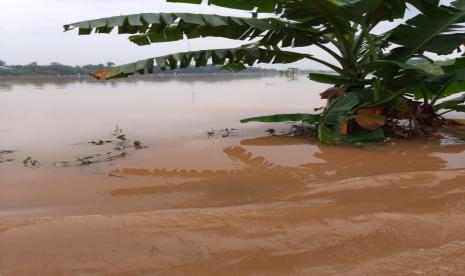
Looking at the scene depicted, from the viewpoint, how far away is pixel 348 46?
4.32m

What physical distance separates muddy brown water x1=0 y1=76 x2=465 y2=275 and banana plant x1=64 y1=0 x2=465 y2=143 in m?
0.38

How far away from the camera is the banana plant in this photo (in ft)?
11.9

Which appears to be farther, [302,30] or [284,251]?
[302,30]

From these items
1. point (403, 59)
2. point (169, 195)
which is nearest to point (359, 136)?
point (403, 59)

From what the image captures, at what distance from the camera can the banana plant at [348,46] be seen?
363cm

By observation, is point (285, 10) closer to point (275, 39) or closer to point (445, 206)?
point (275, 39)

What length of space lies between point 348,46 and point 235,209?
306 centimetres

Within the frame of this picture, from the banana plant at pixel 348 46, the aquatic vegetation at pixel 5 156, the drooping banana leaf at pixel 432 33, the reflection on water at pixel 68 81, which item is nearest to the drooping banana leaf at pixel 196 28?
the banana plant at pixel 348 46

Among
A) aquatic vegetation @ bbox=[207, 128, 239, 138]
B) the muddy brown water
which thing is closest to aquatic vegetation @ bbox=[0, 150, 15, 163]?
the muddy brown water

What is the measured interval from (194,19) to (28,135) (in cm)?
207

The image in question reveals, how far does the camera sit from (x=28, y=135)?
4.10 meters

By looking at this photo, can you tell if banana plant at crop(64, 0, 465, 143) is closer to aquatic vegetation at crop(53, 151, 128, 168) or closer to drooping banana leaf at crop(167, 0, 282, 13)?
drooping banana leaf at crop(167, 0, 282, 13)

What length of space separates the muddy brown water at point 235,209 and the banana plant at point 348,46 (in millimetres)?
384

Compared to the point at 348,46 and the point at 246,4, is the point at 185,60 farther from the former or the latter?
the point at 348,46
